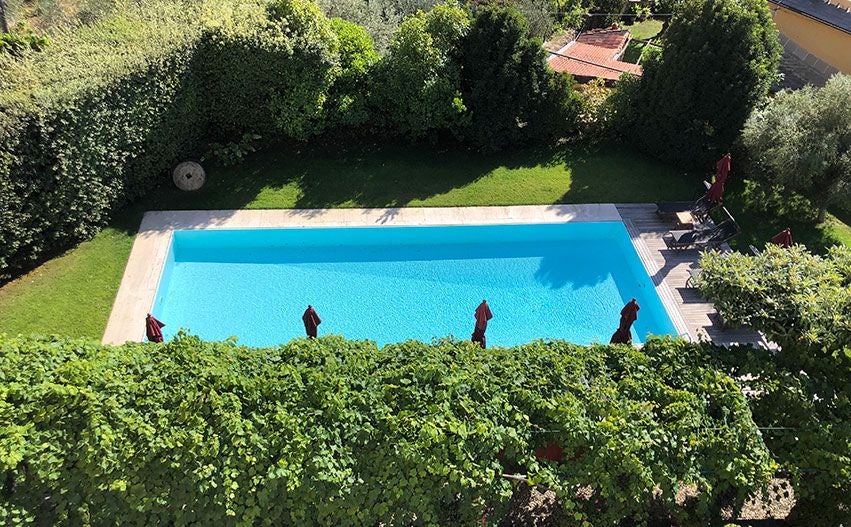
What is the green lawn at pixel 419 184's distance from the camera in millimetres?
18062

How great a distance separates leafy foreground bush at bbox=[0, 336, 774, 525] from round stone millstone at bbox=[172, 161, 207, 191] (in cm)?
934

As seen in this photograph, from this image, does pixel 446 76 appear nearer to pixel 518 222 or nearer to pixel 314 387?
pixel 518 222

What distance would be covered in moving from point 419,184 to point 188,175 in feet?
23.7

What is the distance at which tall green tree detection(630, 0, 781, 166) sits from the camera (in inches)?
713

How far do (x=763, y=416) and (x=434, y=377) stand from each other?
5.73m

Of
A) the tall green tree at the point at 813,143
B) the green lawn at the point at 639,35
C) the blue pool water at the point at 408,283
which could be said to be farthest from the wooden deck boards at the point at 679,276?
the green lawn at the point at 639,35

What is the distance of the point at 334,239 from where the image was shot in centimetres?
1803

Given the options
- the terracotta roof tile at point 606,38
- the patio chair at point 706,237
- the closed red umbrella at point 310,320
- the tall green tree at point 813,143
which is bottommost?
the closed red umbrella at point 310,320

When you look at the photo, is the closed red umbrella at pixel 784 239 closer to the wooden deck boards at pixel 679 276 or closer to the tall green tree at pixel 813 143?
the wooden deck boards at pixel 679 276

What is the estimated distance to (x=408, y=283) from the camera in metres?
17.0

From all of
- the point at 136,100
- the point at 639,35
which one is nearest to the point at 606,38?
the point at 639,35

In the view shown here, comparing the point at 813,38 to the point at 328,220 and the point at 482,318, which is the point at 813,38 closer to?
the point at 328,220

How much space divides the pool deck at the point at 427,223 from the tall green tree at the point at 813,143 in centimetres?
361

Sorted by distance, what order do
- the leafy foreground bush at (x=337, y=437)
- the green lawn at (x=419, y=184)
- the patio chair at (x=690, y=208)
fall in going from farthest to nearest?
the green lawn at (x=419, y=184) → the patio chair at (x=690, y=208) → the leafy foreground bush at (x=337, y=437)
